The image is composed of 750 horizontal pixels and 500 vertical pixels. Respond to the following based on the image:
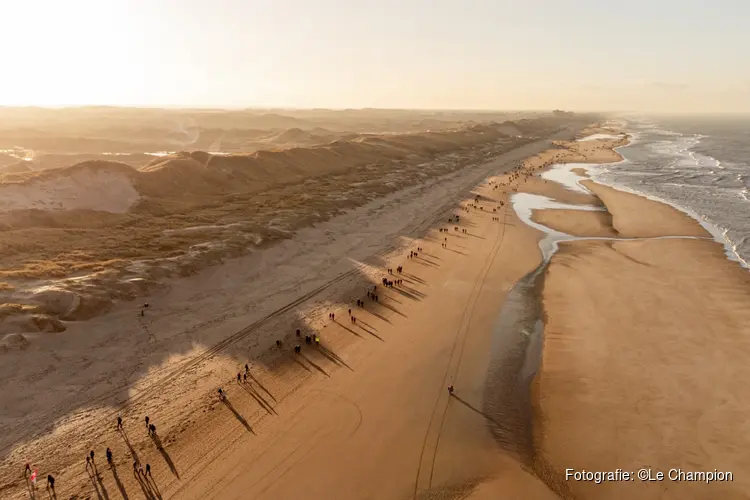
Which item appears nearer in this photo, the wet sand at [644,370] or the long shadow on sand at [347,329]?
the wet sand at [644,370]

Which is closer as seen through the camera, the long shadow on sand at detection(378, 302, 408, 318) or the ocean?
the long shadow on sand at detection(378, 302, 408, 318)

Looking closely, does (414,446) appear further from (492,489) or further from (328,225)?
(328,225)

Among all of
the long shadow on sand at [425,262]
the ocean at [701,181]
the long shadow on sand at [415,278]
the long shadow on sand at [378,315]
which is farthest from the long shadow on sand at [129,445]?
the ocean at [701,181]

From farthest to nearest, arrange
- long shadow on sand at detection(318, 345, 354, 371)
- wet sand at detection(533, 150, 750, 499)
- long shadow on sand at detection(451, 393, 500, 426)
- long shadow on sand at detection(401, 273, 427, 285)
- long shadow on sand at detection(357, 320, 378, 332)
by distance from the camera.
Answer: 1. long shadow on sand at detection(401, 273, 427, 285)
2. long shadow on sand at detection(357, 320, 378, 332)
3. long shadow on sand at detection(318, 345, 354, 371)
4. long shadow on sand at detection(451, 393, 500, 426)
5. wet sand at detection(533, 150, 750, 499)

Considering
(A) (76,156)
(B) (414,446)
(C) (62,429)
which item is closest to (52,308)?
(C) (62,429)

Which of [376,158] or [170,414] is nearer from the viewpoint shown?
[170,414]

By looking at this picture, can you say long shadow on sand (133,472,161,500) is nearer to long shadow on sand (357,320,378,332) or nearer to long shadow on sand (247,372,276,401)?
long shadow on sand (247,372,276,401)

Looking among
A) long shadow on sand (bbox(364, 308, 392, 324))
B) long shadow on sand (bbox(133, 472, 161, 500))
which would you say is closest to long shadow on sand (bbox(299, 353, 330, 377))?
long shadow on sand (bbox(364, 308, 392, 324))

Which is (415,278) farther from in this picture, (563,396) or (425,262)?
(563,396)

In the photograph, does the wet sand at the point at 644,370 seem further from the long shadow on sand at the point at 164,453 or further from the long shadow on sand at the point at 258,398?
the long shadow on sand at the point at 164,453
